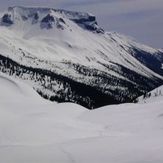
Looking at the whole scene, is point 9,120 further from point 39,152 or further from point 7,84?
point 7,84

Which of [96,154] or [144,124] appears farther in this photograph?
[144,124]

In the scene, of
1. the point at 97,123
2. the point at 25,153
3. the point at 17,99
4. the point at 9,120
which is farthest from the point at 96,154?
the point at 17,99

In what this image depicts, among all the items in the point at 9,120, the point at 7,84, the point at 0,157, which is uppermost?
the point at 7,84

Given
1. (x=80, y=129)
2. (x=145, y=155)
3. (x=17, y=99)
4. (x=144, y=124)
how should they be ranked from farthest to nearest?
(x=17, y=99) → (x=144, y=124) → (x=80, y=129) → (x=145, y=155)

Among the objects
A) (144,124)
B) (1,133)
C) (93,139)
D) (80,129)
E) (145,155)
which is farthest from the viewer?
(144,124)

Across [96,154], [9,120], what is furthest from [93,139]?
[9,120]

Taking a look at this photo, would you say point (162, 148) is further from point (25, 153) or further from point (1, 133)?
point (1, 133)

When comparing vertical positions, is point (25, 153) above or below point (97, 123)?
below
